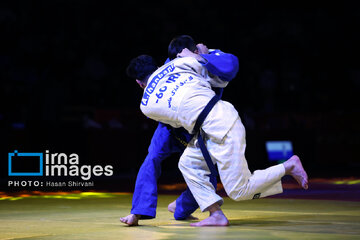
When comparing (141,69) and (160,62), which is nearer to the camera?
(141,69)

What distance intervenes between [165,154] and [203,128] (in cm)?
66

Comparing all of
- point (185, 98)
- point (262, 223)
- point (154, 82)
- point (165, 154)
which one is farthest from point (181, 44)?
point (262, 223)

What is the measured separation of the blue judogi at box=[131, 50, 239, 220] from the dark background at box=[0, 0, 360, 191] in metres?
7.10

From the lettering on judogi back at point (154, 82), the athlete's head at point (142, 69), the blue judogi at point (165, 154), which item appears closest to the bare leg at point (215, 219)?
the blue judogi at point (165, 154)

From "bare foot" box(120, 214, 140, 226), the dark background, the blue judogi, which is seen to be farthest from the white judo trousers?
the dark background

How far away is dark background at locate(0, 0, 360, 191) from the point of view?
1466cm

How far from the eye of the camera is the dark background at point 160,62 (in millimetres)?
14664

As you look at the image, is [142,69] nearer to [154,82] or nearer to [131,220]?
[154,82]

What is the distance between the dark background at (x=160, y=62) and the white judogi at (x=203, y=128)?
24.9 feet

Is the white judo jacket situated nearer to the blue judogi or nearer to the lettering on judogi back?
the lettering on judogi back

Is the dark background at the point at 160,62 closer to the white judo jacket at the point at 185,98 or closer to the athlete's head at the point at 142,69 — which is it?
the athlete's head at the point at 142,69

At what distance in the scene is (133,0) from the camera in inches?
798

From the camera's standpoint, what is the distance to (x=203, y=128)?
4.96 m

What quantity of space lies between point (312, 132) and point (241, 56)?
4114 mm
